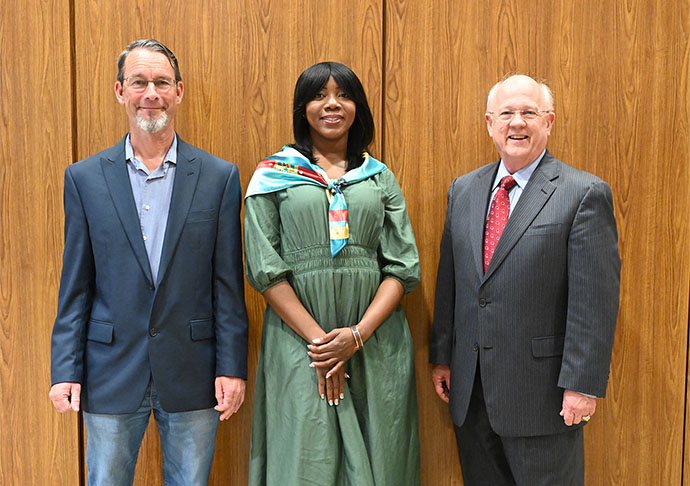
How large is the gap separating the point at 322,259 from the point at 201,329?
1.53ft

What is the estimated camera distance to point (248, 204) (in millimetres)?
2068

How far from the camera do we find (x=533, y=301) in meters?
1.96

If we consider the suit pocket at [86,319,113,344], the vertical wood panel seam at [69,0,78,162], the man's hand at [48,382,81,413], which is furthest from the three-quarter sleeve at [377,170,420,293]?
the vertical wood panel seam at [69,0,78,162]

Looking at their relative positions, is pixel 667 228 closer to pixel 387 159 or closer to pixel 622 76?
pixel 622 76

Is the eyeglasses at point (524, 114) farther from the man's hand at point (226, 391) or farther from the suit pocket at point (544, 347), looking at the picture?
the man's hand at point (226, 391)

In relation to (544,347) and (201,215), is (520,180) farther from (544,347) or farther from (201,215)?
(201,215)

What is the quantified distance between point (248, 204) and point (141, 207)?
350 millimetres

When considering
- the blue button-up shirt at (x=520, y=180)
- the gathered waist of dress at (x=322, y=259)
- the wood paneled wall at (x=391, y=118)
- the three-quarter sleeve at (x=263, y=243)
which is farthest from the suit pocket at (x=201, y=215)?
the blue button-up shirt at (x=520, y=180)

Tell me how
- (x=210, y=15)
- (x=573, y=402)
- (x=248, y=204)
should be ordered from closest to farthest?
(x=573, y=402) < (x=248, y=204) < (x=210, y=15)

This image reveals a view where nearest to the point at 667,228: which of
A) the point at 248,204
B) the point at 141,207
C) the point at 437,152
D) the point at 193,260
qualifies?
the point at 437,152

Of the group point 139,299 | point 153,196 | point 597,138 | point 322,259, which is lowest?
point 139,299

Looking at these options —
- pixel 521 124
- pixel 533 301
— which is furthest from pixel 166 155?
pixel 533 301

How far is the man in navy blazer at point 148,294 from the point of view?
1.97 meters

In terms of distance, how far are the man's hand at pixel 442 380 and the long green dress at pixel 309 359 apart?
246 mm
